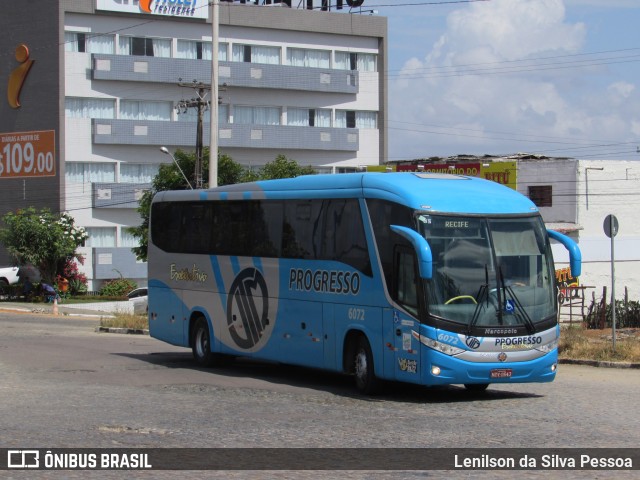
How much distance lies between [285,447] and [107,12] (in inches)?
2402

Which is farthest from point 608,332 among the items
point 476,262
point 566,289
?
point 476,262

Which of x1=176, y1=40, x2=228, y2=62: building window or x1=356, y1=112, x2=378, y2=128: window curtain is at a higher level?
x1=176, y1=40, x2=228, y2=62: building window

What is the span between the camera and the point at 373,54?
258 ft

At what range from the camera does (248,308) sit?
19766mm

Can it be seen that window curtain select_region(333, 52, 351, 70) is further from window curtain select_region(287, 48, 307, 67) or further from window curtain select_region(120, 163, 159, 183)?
window curtain select_region(120, 163, 159, 183)

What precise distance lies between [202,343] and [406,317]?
7.00 m

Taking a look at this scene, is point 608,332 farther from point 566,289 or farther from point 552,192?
point 552,192

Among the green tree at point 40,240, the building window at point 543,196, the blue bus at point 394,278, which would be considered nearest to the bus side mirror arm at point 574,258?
the blue bus at point 394,278

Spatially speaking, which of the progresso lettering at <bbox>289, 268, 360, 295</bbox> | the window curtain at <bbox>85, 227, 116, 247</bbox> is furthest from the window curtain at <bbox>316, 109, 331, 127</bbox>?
the progresso lettering at <bbox>289, 268, 360, 295</bbox>

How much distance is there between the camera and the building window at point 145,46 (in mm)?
69500

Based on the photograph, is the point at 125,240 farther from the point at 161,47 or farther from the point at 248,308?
the point at 248,308

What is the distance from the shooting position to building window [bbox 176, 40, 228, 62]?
71.6 m

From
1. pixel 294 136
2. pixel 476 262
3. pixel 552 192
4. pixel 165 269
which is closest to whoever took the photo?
pixel 476 262

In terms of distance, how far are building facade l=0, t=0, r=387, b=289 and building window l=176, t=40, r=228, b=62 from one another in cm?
7
